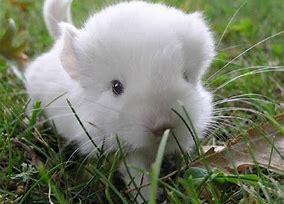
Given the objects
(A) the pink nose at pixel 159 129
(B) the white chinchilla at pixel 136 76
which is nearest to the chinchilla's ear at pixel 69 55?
(B) the white chinchilla at pixel 136 76

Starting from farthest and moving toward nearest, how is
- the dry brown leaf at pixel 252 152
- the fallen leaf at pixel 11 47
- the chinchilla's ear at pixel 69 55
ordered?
the fallen leaf at pixel 11 47, the chinchilla's ear at pixel 69 55, the dry brown leaf at pixel 252 152

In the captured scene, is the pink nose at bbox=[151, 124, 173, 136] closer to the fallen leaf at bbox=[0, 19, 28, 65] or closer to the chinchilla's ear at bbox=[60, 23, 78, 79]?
the chinchilla's ear at bbox=[60, 23, 78, 79]

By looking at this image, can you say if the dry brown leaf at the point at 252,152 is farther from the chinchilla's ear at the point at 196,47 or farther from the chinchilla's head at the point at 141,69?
the chinchilla's ear at the point at 196,47

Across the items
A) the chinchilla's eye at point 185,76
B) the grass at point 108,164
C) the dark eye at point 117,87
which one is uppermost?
the chinchilla's eye at point 185,76

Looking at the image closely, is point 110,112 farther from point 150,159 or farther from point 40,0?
point 40,0

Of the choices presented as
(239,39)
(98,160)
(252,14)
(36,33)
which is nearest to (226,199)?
(98,160)

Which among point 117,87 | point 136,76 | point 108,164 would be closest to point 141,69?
point 136,76

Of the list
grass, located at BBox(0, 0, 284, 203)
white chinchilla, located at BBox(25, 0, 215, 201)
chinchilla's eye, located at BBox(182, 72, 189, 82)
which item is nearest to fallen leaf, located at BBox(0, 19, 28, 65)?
grass, located at BBox(0, 0, 284, 203)
